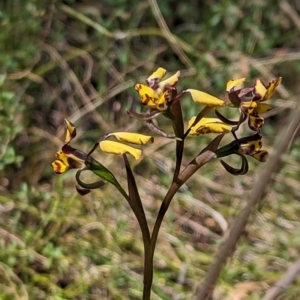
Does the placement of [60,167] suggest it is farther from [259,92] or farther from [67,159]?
[259,92]

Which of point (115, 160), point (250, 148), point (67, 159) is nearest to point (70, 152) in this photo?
point (67, 159)

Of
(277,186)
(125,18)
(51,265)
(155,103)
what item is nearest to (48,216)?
(51,265)

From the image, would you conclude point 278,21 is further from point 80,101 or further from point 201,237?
point 201,237

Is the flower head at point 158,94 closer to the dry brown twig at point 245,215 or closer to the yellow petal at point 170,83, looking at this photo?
the yellow petal at point 170,83

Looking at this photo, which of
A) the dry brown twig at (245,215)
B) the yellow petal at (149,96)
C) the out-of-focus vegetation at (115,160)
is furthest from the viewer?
the out-of-focus vegetation at (115,160)

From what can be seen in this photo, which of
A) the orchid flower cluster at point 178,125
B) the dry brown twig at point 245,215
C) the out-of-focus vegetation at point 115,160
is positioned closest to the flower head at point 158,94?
the orchid flower cluster at point 178,125

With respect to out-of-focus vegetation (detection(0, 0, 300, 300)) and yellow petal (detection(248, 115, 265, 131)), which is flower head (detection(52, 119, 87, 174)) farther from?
out-of-focus vegetation (detection(0, 0, 300, 300))
